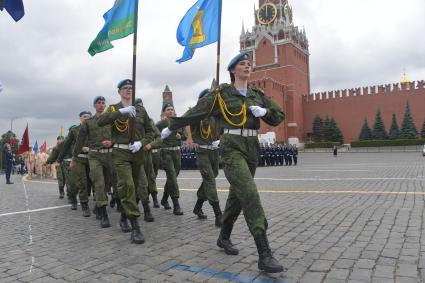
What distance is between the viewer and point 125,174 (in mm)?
5297

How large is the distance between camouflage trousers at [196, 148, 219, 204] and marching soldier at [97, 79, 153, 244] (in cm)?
88

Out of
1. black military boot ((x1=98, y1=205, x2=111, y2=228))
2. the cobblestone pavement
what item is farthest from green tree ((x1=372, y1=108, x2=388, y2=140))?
black military boot ((x1=98, y1=205, x2=111, y2=228))

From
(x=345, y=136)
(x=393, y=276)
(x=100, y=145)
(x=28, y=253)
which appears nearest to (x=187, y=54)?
(x=100, y=145)

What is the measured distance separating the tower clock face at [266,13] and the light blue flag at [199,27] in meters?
73.2

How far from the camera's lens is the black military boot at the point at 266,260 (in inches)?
137

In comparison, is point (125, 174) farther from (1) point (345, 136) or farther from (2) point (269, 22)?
(2) point (269, 22)

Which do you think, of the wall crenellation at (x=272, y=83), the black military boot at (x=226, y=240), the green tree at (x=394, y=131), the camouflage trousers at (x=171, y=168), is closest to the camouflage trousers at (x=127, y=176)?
the black military boot at (x=226, y=240)

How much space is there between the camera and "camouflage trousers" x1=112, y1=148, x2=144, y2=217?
515 cm

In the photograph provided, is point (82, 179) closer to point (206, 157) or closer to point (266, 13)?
point (206, 157)

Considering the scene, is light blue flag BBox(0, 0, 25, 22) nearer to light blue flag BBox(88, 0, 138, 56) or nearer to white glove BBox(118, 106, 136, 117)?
light blue flag BBox(88, 0, 138, 56)

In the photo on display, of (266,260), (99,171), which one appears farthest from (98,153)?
(266,260)

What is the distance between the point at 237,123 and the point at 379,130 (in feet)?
201

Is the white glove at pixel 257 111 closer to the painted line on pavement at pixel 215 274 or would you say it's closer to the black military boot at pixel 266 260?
the black military boot at pixel 266 260

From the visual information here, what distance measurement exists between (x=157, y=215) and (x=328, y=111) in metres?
66.9
